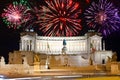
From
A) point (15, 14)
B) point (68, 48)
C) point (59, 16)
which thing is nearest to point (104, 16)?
point (59, 16)

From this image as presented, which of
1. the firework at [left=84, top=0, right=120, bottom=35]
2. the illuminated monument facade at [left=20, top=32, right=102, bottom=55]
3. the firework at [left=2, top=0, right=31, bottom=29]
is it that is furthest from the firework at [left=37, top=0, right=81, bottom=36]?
the firework at [left=2, top=0, right=31, bottom=29]

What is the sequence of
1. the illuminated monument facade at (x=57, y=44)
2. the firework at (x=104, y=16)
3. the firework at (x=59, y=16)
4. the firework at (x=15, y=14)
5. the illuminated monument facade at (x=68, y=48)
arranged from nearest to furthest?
the firework at (x=15, y=14), the firework at (x=104, y=16), the illuminated monument facade at (x=68, y=48), the firework at (x=59, y=16), the illuminated monument facade at (x=57, y=44)

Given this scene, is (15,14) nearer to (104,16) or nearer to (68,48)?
(104,16)

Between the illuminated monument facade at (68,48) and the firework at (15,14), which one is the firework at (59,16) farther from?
the firework at (15,14)

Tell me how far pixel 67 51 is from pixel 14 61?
56.1ft

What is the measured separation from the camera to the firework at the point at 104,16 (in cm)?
7325

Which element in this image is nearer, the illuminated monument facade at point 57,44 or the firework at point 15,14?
the firework at point 15,14

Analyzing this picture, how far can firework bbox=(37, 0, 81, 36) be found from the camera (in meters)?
78.0

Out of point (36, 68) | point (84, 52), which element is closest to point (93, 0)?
point (84, 52)

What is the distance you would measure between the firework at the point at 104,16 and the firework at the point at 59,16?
5259 millimetres

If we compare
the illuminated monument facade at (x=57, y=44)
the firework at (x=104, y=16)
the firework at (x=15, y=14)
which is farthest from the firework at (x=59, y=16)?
the firework at (x=15, y=14)

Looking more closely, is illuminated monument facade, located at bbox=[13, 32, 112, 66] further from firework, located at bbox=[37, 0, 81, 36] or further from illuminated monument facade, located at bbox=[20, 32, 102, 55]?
firework, located at bbox=[37, 0, 81, 36]

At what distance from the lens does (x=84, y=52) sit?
276 ft

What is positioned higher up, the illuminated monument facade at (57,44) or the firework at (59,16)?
the firework at (59,16)
